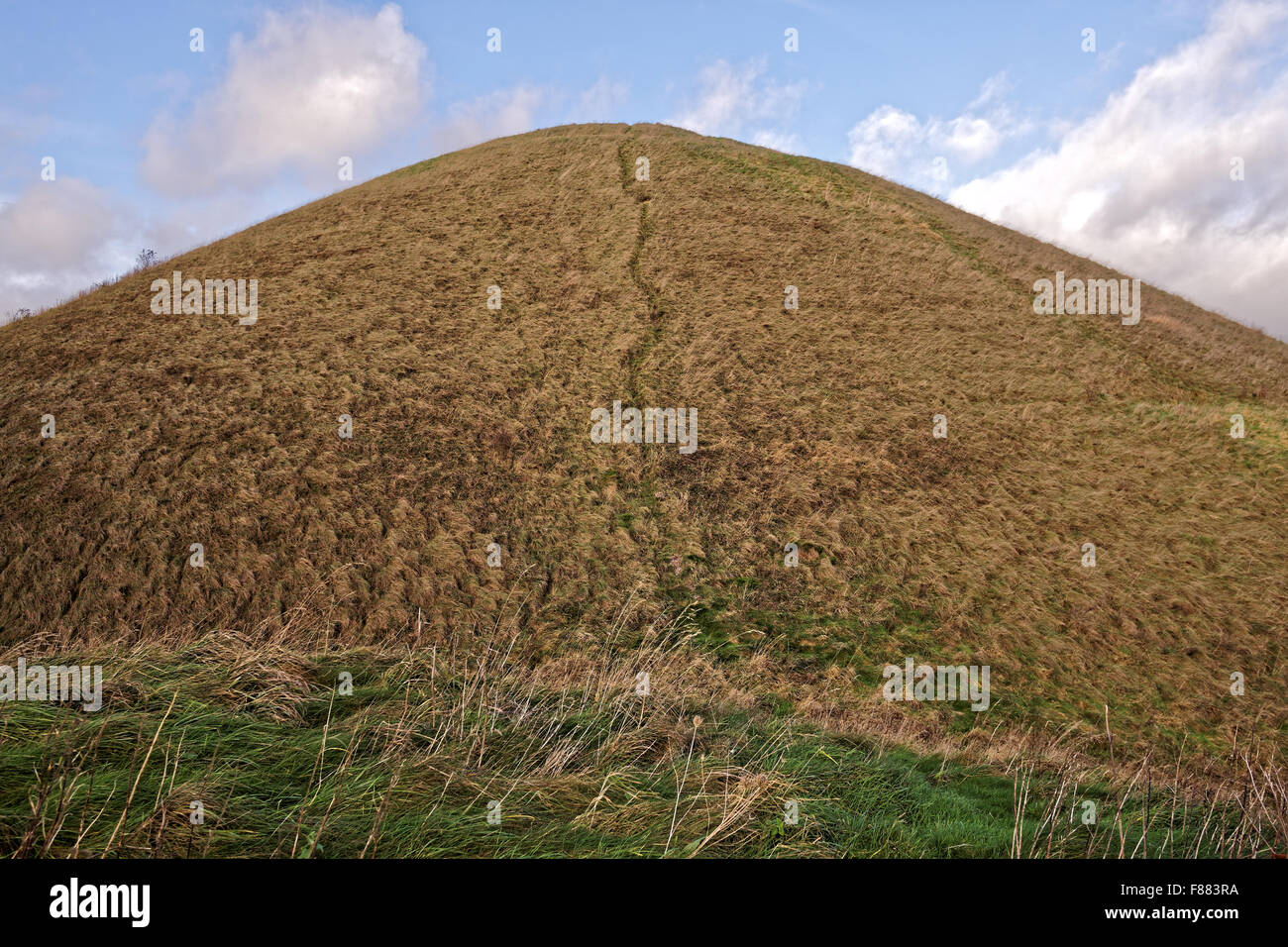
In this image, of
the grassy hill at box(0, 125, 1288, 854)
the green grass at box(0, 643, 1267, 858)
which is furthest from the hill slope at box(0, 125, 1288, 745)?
the green grass at box(0, 643, 1267, 858)

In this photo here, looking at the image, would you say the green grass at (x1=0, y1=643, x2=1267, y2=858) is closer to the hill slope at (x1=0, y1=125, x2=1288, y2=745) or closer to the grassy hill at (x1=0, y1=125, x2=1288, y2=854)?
the grassy hill at (x1=0, y1=125, x2=1288, y2=854)

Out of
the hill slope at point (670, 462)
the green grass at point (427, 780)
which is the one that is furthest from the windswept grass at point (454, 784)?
the hill slope at point (670, 462)

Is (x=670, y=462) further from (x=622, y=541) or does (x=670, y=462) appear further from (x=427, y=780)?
(x=427, y=780)

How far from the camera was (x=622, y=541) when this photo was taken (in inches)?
723

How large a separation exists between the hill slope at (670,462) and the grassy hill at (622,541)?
0.13 metres

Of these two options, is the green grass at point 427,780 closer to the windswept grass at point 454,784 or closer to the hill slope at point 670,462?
the windswept grass at point 454,784

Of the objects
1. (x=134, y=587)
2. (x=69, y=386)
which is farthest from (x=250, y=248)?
(x=134, y=587)

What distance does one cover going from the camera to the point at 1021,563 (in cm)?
1805

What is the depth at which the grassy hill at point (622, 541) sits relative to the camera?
5.84m

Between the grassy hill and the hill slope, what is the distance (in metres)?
0.13

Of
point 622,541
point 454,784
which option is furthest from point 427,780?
point 622,541

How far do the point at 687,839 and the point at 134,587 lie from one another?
14624 millimetres

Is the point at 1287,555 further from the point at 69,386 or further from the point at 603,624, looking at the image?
the point at 69,386

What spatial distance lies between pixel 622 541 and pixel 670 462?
14.4ft
